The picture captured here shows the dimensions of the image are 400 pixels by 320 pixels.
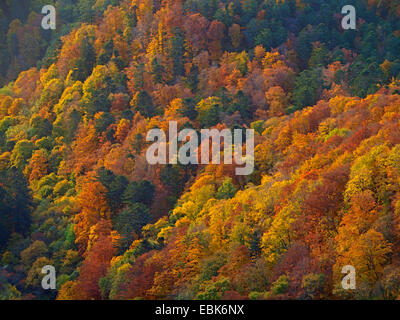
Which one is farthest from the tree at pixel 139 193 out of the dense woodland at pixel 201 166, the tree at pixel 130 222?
the tree at pixel 130 222

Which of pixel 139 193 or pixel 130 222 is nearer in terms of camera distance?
pixel 130 222

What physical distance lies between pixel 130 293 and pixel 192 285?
9010 mm

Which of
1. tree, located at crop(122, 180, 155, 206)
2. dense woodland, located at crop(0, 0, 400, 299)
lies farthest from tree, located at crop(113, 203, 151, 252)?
tree, located at crop(122, 180, 155, 206)

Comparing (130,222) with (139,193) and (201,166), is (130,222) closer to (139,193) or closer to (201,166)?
(139,193)

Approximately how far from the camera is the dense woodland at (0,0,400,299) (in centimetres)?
7144

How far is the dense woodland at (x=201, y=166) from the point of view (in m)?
71.4

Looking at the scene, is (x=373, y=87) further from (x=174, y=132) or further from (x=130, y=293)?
(x=130, y=293)

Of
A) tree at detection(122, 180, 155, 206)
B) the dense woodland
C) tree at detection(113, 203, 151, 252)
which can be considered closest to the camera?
the dense woodland

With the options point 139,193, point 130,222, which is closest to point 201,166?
point 139,193

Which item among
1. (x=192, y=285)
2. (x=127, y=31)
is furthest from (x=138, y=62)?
(x=192, y=285)

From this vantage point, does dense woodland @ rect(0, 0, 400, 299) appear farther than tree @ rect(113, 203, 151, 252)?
No

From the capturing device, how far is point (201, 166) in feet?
357

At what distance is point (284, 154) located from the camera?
337 ft

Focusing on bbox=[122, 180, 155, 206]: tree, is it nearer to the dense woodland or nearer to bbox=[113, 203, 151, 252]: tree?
the dense woodland
